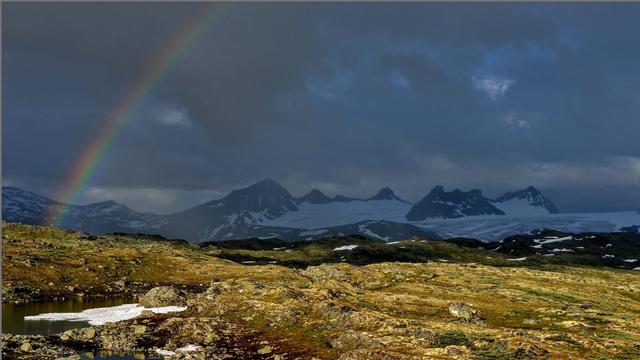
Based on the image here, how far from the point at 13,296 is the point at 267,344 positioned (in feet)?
200

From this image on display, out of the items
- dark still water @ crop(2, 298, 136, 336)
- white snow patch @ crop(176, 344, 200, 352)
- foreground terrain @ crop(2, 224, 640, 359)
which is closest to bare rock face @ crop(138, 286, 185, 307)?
foreground terrain @ crop(2, 224, 640, 359)

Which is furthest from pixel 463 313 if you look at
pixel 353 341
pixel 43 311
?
pixel 43 311

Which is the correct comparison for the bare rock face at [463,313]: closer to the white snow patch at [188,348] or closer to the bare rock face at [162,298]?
the white snow patch at [188,348]

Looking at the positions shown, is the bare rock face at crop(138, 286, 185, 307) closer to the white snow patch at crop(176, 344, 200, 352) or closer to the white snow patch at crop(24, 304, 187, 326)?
the white snow patch at crop(24, 304, 187, 326)

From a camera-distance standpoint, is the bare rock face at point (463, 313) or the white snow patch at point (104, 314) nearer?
the white snow patch at point (104, 314)

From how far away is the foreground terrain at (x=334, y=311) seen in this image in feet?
188

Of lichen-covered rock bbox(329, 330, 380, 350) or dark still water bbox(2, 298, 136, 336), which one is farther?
dark still water bbox(2, 298, 136, 336)

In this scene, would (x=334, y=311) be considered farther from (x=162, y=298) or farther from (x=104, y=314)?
(x=104, y=314)

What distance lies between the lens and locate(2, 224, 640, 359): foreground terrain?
188 ft

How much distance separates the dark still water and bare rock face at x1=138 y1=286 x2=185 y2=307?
10.8m

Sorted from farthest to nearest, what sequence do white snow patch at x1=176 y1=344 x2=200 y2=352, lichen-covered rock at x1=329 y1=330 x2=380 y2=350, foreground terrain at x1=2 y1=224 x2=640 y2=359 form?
white snow patch at x1=176 y1=344 x2=200 y2=352, lichen-covered rock at x1=329 y1=330 x2=380 y2=350, foreground terrain at x1=2 y1=224 x2=640 y2=359

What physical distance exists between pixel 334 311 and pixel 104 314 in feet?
119

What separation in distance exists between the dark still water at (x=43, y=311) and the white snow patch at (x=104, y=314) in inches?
76.3

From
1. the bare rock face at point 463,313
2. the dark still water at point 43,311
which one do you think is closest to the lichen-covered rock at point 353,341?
the bare rock face at point 463,313
